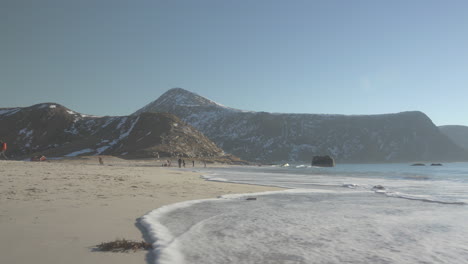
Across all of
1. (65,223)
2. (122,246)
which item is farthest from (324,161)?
(122,246)

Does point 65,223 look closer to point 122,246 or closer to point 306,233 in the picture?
point 122,246

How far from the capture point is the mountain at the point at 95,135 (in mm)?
99500

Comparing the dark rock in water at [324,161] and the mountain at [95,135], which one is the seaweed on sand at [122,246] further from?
the dark rock in water at [324,161]

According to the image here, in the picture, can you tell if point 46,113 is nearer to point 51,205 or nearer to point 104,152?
point 104,152

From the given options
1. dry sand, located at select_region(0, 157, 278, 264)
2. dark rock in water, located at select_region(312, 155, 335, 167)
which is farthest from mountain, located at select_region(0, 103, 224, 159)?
dry sand, located at select_region(0, 157, 278, 264)

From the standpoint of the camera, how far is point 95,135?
116 metres

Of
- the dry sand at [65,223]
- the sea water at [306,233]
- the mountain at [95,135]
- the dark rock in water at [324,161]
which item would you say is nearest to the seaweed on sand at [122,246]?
the dry sand at [65,223]

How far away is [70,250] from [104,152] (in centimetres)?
10133

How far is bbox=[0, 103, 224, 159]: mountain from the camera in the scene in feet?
326

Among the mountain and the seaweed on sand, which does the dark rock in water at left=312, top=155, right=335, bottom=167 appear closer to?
the mountain

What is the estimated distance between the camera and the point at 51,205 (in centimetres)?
970

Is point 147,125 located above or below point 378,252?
above

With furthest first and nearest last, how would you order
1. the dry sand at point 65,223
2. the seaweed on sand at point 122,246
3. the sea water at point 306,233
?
the sea water at point 306,233 < the seaweed on sand at point 122,246 < the dry sand at point 65,223

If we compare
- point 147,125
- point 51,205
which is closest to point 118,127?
point 147,125
